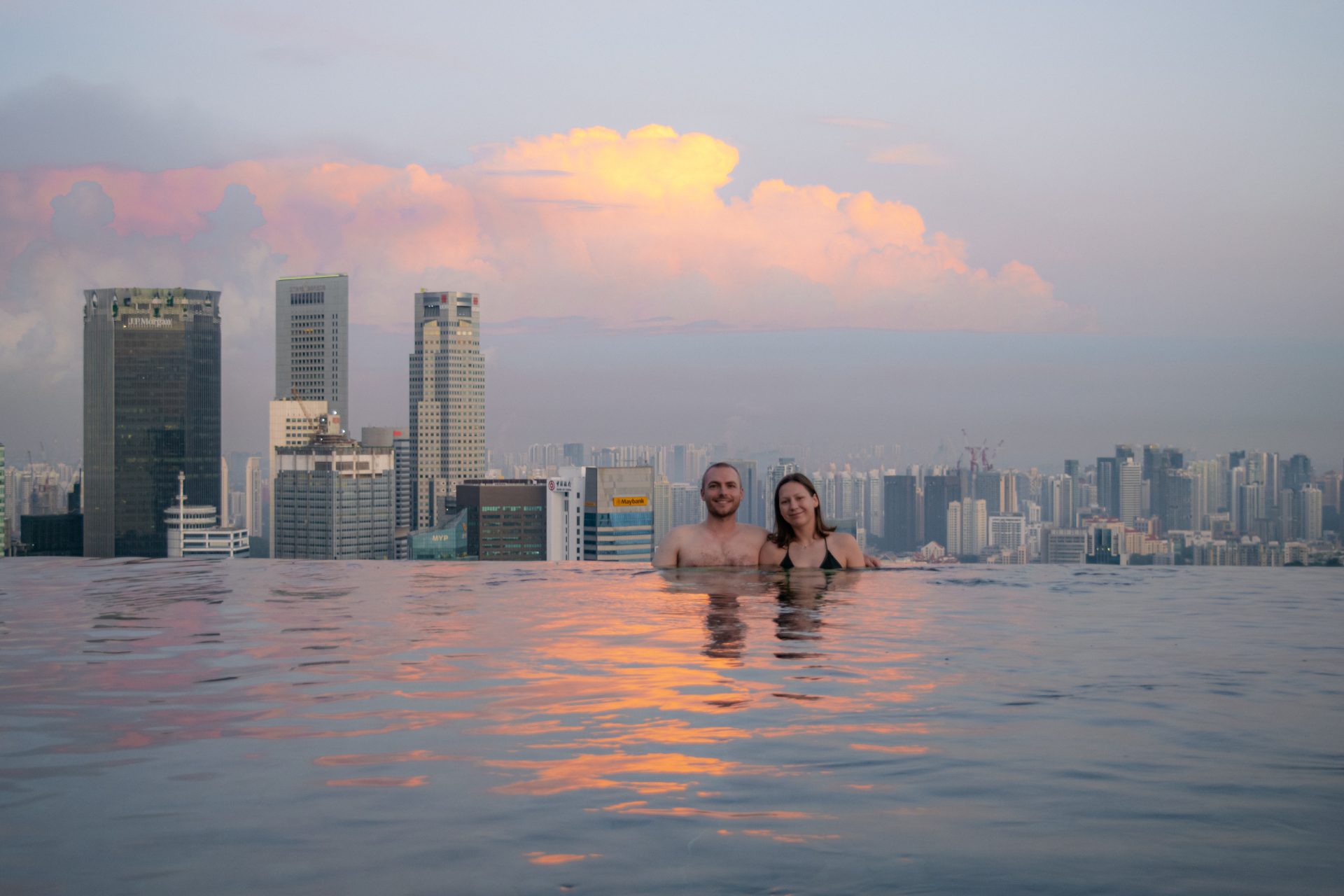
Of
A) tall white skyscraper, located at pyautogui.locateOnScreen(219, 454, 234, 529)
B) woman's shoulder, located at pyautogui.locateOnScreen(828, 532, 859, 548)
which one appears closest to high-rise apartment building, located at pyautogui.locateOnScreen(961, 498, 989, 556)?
woman's shoulder, located at pyautogui.locateOnScreen(828, 532, 859, 548)

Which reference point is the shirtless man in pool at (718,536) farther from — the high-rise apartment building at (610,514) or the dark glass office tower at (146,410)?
the dark glass office tower at (146,410)

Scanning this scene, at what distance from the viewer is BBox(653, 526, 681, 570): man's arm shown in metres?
11.1

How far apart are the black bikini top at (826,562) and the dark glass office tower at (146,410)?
538ft

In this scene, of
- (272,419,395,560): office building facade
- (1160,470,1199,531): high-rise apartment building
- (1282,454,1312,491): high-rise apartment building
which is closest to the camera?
(1282,454,1312,491): high-rise apartment building

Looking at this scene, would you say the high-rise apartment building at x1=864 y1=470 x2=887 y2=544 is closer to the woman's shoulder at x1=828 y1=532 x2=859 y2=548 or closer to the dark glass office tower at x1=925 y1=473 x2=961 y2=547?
the dark glass office tower at x1=925 y1=473 x2=961 y2=547

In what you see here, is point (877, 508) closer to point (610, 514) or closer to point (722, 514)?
point (610, 514)

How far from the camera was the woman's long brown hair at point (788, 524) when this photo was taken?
9.82m

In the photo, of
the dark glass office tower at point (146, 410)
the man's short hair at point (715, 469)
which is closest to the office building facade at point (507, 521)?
the dark glass office tower at point (146, 410)

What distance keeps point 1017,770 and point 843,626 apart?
3845 mm

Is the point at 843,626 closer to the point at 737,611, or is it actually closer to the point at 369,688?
the point at 737,611

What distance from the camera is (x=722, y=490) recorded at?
10312 mm

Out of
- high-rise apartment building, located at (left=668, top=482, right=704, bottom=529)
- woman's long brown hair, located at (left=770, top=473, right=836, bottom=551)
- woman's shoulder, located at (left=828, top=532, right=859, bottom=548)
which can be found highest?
woman's long brown hair, located at (left=770, top=473, right=836, bottom=551)

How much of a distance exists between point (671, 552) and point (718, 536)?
56 cm

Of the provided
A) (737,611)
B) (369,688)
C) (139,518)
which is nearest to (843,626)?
(737,611)
